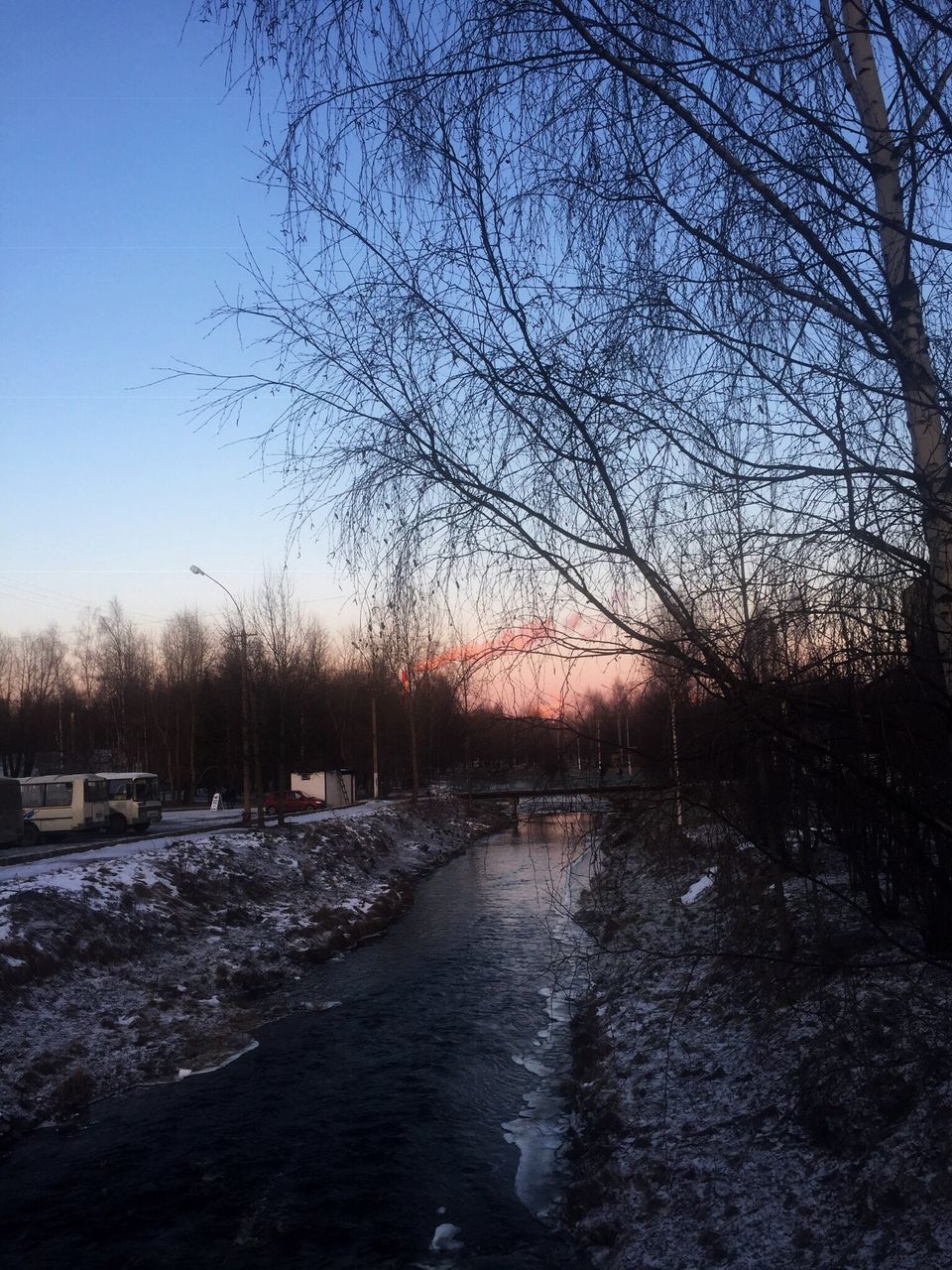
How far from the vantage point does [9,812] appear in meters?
27.5

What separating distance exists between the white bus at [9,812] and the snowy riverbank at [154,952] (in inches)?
242

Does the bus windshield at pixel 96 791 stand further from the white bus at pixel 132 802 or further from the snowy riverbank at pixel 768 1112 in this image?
the snowy riverbank at pixel 768 1112

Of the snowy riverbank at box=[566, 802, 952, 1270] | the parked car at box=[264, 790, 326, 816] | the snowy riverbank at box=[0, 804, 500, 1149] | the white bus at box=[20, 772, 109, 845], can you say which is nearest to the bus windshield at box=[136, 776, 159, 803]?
the white bus at box=[20, 772, 109, 845]

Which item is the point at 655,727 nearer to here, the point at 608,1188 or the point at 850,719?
the point at 850,719

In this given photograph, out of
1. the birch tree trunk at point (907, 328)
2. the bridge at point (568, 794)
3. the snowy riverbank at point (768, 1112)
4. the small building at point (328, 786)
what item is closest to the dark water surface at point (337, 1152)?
the bridge at point (568, 794)

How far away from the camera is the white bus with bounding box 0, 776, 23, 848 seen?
27194 mm

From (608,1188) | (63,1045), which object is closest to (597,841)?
(608,1188)

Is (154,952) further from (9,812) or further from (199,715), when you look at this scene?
(199,715)

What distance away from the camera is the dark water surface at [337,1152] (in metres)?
6.36

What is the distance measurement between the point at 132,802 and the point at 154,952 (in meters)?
19.5

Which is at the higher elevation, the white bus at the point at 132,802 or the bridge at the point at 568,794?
the bridge at the point at 568,794

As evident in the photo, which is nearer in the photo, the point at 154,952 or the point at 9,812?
the point at 154,952

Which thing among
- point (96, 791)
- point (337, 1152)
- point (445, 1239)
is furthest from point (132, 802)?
point (445, 1239)

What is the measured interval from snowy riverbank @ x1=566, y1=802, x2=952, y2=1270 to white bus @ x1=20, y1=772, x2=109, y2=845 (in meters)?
27.7
